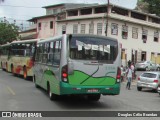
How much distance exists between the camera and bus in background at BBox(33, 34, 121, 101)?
14305mm

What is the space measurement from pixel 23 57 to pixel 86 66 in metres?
15.9

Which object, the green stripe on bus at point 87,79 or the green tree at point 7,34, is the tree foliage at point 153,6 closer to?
the green tree at point 7,34

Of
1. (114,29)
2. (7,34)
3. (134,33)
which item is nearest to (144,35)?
(134,33)

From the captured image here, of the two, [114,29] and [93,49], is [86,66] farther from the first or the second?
[114,29]

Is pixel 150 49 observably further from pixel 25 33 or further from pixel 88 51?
pixel 88 51

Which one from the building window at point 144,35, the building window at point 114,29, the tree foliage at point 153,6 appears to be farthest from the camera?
the tree foliage at point 153,6

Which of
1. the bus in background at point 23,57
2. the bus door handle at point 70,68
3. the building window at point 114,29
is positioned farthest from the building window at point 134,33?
the bus door handle at point 70,68

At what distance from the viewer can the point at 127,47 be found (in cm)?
5753

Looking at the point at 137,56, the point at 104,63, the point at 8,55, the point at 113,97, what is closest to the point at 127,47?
the point at 137,56

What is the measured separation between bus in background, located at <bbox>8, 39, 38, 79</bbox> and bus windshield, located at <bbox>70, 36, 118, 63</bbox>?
36.9 ft

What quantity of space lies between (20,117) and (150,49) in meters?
52.2

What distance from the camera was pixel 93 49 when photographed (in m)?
14.8

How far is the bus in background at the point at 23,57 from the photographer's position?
27.8 m

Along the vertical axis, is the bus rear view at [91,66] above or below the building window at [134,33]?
below
